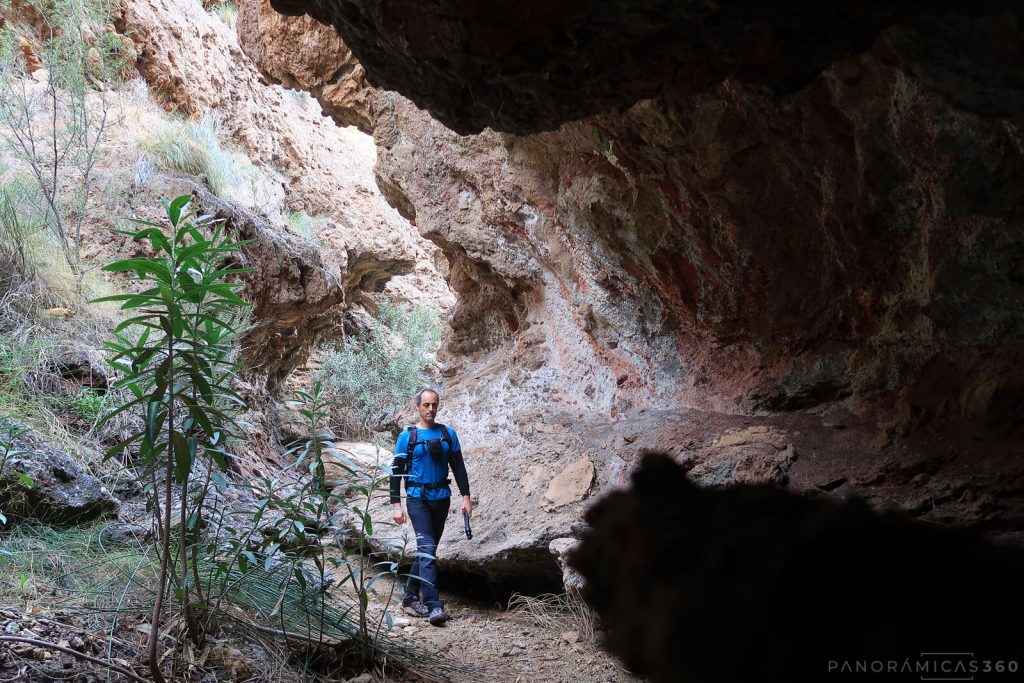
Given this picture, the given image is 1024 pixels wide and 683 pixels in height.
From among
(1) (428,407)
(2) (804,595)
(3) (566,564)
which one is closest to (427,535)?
(1) (428,407)

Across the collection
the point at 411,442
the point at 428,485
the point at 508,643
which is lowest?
the point at 508,643

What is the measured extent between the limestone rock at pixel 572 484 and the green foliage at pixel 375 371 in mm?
8858

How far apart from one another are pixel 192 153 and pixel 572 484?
26.9 feet

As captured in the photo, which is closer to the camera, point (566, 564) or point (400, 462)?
point (566, 564)

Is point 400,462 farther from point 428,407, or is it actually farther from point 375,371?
point 375,371

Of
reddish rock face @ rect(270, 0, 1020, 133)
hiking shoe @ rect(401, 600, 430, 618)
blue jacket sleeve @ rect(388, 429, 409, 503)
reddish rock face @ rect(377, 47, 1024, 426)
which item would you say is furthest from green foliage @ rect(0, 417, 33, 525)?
reddish rock face @ rect(377, 47, 1024, 426)

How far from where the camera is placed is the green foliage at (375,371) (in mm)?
13977

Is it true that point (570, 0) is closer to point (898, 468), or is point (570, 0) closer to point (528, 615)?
point (898, 468)

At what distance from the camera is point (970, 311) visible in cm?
333

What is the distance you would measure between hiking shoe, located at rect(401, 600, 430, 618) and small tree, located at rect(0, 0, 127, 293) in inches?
167

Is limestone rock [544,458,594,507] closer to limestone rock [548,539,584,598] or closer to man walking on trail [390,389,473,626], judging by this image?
limestone rock [548,539,584,598]

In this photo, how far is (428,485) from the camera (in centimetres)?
505

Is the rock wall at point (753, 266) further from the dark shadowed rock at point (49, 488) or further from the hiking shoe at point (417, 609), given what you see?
the dark shadowed rock at point (49, 488)

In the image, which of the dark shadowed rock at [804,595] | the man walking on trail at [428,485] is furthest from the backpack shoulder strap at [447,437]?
the dark shadowed rock at [804,595]
